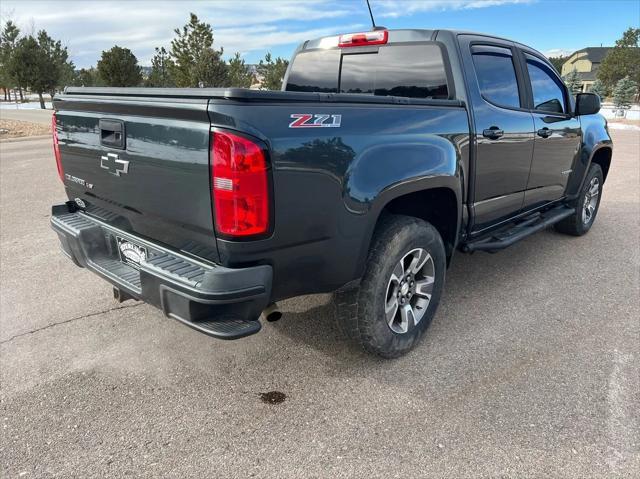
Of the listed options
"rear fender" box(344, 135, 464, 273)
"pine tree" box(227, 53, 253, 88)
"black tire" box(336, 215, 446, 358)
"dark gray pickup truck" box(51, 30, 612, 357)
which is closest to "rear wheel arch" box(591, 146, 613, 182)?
"dark gray pickup truck" box(51, 30, 612, 357)

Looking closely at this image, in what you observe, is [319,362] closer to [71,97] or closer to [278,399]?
[278,399]

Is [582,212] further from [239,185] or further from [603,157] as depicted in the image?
Result: [239,185]

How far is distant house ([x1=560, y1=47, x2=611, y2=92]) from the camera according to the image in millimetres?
78562

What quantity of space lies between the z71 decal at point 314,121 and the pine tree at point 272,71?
93.4 ft

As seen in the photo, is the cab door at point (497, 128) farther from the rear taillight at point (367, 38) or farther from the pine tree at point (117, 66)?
the pine tree at point (117, 66)

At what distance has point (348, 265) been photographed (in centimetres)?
252

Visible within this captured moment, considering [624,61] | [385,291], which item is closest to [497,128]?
[385,291]

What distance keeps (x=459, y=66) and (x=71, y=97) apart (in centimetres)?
250

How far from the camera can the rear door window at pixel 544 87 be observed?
420 centimetres

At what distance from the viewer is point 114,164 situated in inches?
102

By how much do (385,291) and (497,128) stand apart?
1585 mm

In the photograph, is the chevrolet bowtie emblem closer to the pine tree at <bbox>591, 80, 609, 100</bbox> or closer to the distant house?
the pine tree at <bbox>591, 80, 609, 100</bbox>

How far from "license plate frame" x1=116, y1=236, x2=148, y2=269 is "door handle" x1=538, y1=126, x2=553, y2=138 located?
327 centimetres

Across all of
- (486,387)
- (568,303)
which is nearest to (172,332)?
(486,387)
